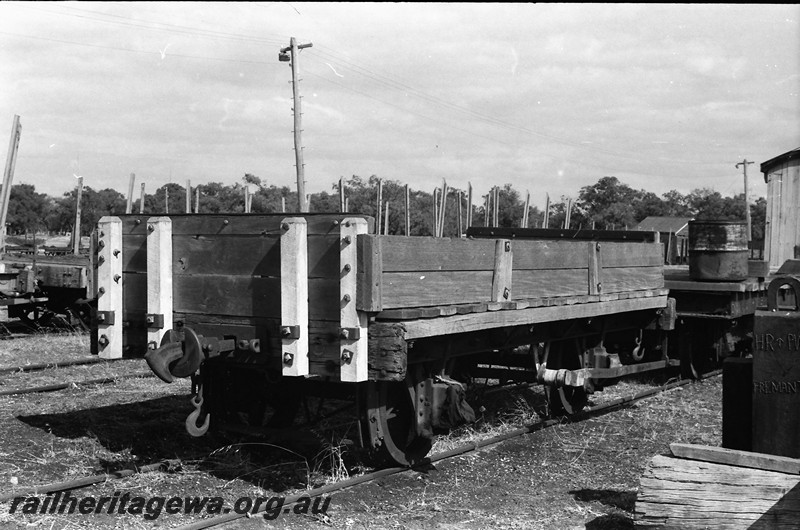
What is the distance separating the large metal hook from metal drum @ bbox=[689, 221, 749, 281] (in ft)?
21.2

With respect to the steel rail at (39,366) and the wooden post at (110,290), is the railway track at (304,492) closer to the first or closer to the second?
the wooden post at (110,290)

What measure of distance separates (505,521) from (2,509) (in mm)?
2928

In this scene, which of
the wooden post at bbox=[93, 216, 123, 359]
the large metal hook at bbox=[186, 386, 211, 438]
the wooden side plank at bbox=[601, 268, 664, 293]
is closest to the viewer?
the large metal hook at bbox=[186, 386, 211, 438]

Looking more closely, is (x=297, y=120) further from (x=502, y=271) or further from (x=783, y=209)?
(x=502, y=271)

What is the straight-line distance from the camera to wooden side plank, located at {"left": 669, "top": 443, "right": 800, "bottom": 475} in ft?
13.6

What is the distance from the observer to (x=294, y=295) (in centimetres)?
482

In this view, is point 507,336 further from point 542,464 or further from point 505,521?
point 505,521

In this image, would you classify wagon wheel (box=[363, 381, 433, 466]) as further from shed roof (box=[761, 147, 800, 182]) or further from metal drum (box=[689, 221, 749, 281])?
shed roof (box=[761, 147, 800, 182])

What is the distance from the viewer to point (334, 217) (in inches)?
189

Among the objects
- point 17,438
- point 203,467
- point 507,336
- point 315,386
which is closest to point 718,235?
point 507,336
